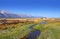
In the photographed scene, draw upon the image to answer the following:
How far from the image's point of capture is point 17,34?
6.22m

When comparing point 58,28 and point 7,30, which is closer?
point 7,30

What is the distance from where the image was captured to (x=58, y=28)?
25.1ft

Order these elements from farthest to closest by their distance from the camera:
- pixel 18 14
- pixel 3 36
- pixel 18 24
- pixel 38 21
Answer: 1. pixel 18 14
2. pixel 38 21
3. pixel 18 24
4. pixel 3 36

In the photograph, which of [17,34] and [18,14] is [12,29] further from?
[18,14]

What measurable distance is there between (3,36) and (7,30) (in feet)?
1.67

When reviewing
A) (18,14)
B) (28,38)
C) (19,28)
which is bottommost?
(28,38)

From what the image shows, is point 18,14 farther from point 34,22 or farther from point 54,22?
point 54,22

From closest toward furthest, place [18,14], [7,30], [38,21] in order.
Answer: [7,30] → [38,21] → [18,14]

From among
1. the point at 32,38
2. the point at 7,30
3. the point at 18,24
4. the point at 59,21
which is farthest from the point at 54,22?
the point at 7,30

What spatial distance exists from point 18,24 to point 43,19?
1.62 meters

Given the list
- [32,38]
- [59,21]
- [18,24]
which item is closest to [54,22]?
[59,21]

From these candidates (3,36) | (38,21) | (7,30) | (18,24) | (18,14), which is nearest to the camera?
(3,36)

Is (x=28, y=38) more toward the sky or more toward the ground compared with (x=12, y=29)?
more toward the ground

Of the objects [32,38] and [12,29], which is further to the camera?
[32,38]
